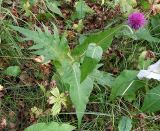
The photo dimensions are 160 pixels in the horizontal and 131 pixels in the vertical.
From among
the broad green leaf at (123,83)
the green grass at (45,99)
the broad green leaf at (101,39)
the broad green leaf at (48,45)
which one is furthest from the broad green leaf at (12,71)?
the broad green leaf at (123,83)

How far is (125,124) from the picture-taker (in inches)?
62.9

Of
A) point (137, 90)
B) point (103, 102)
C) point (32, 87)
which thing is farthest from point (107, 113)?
point (32, 87)

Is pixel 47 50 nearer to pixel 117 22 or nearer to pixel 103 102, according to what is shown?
pixel 103 102

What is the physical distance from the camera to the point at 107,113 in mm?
1691

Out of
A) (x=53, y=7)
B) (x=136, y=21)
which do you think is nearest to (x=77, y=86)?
(x=136, y=21)

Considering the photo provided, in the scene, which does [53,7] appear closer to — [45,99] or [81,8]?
[81,8]

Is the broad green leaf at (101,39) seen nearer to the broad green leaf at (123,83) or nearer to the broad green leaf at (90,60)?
the broad green leaf at (90,60)

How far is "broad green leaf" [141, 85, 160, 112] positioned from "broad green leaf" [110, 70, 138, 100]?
0.08 meters

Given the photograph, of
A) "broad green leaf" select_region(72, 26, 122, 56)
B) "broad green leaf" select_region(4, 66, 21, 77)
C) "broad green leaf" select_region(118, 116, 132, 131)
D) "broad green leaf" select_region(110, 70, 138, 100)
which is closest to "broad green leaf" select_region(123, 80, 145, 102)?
"broad green leaf" select_region(110, 70, 138, 100)

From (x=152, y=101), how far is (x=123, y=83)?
132mm

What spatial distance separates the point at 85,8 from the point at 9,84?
0.59 metres

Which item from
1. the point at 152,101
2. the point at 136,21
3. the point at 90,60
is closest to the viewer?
the point at 90,60

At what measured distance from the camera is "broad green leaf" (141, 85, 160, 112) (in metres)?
1.66

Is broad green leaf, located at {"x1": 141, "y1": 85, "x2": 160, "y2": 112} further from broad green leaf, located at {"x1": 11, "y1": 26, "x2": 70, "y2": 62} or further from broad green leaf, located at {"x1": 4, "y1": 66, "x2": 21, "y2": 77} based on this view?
broad green leaf, located at {"x1": 4, "y1": 66, "x2": 21, "y2": 77}
